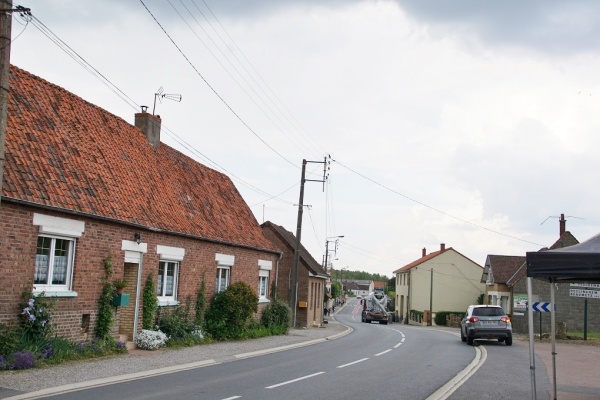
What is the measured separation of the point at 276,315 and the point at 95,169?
13481 millimetres

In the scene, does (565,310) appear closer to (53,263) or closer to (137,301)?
(137,301)

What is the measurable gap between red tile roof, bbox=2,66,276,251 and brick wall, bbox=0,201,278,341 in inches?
13.7

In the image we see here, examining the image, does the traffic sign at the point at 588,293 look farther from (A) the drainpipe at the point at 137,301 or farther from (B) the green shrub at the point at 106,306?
(B) the green shrub at the point at 106,306

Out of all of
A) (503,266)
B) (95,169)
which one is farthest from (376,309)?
(95,169)

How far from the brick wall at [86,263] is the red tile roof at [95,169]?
348 millimetres

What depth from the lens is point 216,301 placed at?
76.2ft

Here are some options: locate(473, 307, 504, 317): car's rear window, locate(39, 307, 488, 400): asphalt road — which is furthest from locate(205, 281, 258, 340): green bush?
locate(473, 307, 504, 317): car's rear window

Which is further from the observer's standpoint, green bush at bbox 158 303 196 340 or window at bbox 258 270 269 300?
window at bbox 258 270 269 300

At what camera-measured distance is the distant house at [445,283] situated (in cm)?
7156

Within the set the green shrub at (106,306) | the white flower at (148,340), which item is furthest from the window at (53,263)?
the white flower at (148,340)

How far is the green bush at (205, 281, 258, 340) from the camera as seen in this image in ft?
74.5

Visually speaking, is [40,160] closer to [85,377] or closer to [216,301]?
[85,377]

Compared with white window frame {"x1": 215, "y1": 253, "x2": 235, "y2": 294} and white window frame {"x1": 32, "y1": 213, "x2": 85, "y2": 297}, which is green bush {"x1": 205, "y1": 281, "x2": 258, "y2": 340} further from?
white window frame {"x1": 32, "y1": 213, "x2": 85, "y2": 297}

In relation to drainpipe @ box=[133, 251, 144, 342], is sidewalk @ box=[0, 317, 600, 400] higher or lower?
lower
